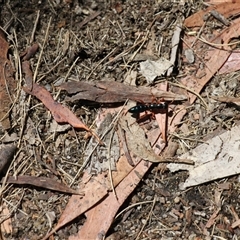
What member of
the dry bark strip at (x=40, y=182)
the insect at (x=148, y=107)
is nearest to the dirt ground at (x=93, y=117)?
the dry bark strip at (x=40, y=182)

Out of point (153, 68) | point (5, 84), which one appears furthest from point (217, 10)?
point (5, 84)

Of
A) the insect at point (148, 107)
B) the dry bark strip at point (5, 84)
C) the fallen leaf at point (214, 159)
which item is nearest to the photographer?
the fallen leaf at point (214, 159)

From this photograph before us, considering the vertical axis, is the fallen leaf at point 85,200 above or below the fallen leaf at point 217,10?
below

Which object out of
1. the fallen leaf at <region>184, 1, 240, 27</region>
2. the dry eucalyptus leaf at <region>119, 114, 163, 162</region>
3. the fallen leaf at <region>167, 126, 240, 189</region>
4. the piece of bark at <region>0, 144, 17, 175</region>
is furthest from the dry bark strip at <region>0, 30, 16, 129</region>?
the fallen leaf at <region>184, 1, 240, 27</region>

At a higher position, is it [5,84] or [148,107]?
[5,84]

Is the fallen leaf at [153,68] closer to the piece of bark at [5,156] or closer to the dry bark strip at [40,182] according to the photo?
the dry bark strip at [40,182]

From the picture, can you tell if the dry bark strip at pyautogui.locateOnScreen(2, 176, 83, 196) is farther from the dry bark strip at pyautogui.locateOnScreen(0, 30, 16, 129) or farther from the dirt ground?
the dry bark strip at pyautogui.locateOnScreen(0, 30, 16, 129)

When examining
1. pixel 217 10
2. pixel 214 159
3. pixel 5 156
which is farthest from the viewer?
pixel 217 10

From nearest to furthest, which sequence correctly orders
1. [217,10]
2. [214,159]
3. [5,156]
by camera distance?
[214,159] < [5,156] < [217,10]

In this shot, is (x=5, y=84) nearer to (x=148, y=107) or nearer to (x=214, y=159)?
(x=148, y=107)

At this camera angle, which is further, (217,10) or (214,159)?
(217,10)

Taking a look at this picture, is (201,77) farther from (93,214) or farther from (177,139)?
(93,214)
